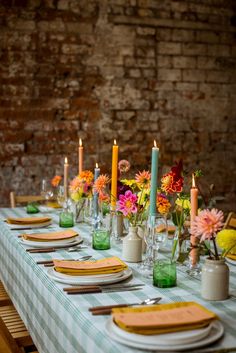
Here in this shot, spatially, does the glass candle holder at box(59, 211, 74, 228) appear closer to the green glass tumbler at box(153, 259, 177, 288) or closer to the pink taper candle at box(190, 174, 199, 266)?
the pink taper candle at box(190, 174, 199, 266)

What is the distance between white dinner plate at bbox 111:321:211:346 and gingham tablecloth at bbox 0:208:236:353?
0.03 meters

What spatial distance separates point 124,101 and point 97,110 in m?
0.30

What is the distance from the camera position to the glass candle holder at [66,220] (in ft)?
10.6

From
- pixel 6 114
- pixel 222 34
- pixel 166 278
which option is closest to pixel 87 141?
pixel 6 114

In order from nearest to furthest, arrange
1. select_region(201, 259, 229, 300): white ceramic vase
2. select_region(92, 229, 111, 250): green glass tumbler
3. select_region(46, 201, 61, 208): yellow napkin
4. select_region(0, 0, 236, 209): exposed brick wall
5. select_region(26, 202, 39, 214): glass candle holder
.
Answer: select_region(201, 259, 229, 300): white ceramic vase → select_region(92, 229, 111, 250): green glass tumbler → select_region(26, 202, 39, 214): glass candle holder → select_region(46, 201, 61, 208): yellow napkin → select_region(0, 0, 236, 209): exposed brick wall


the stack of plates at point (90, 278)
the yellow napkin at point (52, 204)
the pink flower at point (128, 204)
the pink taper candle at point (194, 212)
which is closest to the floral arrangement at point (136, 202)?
the pink flower at point (128, 204)

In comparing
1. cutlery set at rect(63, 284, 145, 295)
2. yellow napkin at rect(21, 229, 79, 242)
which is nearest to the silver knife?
cutlery set at rect(63, 284, 145, 295)

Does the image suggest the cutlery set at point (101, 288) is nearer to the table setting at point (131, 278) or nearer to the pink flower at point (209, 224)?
the table setting at point (131, 278)

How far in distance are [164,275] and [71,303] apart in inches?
15.0

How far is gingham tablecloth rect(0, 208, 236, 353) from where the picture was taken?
64.6 inches

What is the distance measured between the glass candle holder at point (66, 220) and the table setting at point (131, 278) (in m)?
0.08

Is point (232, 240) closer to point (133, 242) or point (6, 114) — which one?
point (133, 242)

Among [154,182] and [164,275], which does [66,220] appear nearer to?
[154,182]

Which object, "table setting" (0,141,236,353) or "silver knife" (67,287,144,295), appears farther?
"silver knife" (67,287,144,295)
